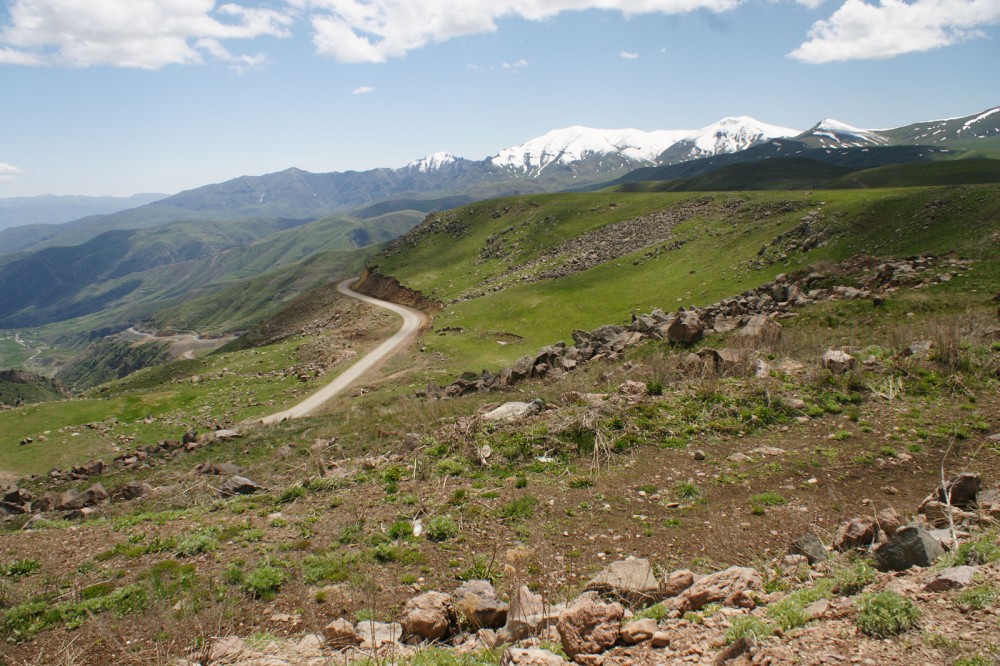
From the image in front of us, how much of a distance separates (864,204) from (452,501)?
47346 millimetres

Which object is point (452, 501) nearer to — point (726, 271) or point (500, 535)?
point (500, 535)

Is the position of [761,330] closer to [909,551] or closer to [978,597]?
[909,551]

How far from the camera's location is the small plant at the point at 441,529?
36.1 feet

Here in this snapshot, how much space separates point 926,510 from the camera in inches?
365

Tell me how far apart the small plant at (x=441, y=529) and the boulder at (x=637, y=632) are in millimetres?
5245

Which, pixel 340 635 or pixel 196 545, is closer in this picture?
pixel 340 635

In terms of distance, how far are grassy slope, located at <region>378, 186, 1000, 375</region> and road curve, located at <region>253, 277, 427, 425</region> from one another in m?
3.97

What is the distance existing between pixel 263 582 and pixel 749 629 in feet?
25.8

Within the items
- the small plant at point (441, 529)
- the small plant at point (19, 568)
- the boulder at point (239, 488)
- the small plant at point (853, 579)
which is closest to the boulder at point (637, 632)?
the small plant at point (853, 579)

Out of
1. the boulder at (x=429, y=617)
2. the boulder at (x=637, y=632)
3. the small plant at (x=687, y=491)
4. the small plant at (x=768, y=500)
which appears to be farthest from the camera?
the small plant at (x=687, y=491)

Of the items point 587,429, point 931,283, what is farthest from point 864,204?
point 587,429

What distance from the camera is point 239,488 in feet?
51.2

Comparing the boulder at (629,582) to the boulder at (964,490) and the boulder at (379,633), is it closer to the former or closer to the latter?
the boulder at (379,633)

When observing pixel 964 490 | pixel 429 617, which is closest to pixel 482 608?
pixel 429 617
